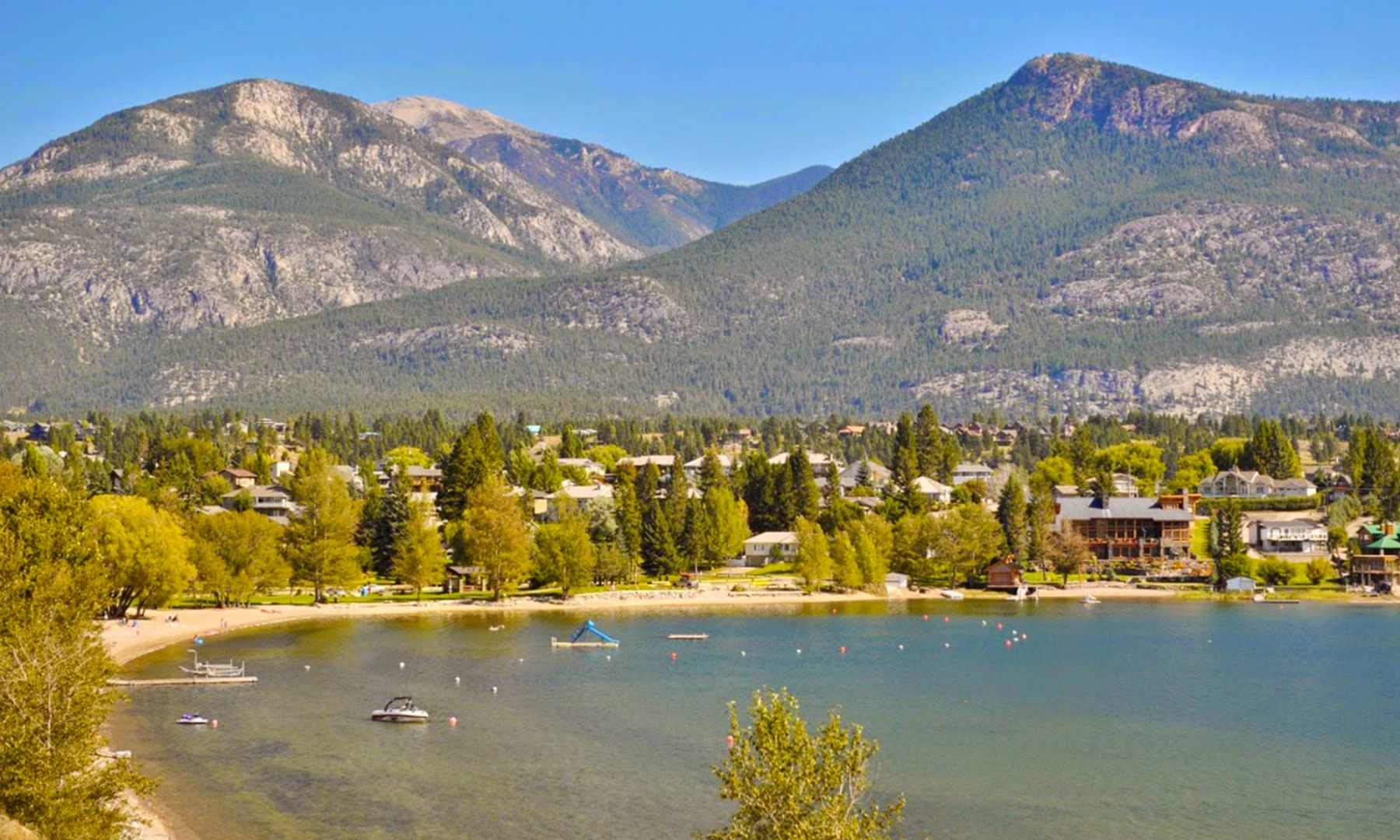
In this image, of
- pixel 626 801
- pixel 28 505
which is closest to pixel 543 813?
pixel 626 801

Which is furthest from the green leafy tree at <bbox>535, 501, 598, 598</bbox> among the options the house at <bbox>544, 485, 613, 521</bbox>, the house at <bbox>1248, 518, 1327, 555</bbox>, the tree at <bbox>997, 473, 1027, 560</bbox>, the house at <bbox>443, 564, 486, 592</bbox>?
the house at <bbox>1248, 518, 1327, 555</bbox>

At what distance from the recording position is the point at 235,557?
139 m

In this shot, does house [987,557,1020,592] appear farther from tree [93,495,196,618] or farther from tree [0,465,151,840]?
tree [0,465,151,840]

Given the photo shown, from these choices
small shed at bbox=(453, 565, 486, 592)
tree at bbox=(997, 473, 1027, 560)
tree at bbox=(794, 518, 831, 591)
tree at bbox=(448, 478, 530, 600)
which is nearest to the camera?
tree at bbox=(448, 478, 530, 600)

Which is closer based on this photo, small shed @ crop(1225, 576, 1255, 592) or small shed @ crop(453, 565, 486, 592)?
small shed @ crop(453, 565, 486, 592)

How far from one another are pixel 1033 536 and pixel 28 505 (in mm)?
116089

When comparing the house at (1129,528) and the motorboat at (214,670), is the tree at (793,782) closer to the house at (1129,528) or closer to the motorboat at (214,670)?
the motorboat at (214,670)

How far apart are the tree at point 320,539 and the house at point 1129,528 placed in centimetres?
8196

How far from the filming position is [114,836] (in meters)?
52.8

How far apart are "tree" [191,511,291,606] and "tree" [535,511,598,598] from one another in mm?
23832

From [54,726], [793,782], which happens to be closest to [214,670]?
[54,726]

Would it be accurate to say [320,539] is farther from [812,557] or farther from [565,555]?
[812,557]

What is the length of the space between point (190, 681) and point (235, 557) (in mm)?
41300

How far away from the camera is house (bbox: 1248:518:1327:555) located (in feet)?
592
